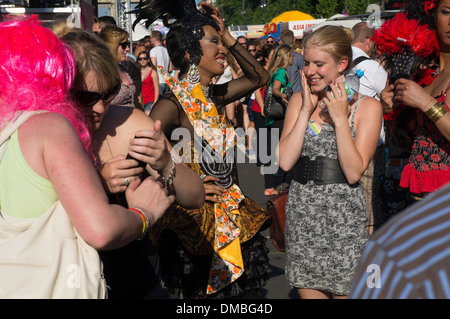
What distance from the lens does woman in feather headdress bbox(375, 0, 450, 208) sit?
3.12m

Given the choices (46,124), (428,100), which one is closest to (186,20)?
(428,100)

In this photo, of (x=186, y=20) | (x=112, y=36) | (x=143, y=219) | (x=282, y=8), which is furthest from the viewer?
(x=282, y=8)

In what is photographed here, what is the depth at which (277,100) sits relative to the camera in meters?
8.38

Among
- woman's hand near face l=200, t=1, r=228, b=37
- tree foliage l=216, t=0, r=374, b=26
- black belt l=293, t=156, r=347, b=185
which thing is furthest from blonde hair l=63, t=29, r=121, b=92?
tree foliage l=216, t=0, r=374, b=26

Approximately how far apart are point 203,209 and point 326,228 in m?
0.79

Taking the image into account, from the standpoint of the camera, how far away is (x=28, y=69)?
166 centimetres

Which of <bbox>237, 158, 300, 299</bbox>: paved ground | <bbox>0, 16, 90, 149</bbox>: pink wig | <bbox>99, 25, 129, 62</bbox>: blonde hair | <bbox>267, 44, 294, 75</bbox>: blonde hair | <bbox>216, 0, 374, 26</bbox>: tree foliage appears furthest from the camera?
<bbox>216, 0, 374, 26</bbox>: tree foliage

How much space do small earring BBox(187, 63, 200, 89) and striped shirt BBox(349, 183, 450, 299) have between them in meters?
2.84

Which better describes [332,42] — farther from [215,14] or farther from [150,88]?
[150,88]

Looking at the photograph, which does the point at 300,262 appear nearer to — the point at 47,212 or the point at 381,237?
the point at 47,212

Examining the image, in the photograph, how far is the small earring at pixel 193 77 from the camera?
3.58 m

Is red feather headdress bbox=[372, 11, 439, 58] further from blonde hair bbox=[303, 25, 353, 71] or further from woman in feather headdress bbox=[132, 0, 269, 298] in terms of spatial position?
woman in feather headdress bbox=[132, 0, 269, 298]
